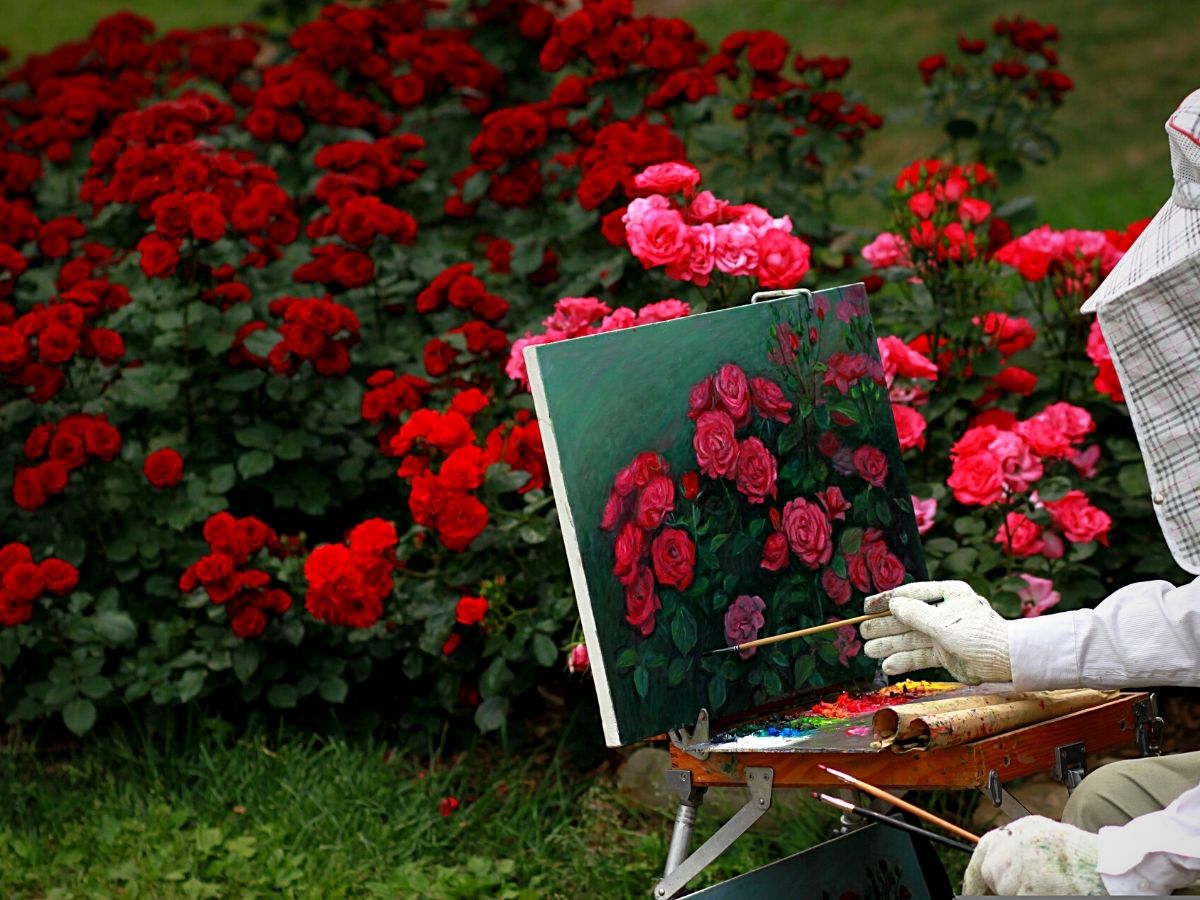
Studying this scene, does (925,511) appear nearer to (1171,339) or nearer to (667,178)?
(667,178)

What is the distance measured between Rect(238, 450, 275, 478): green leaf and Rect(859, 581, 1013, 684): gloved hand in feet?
5.84

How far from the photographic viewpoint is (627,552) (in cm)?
232

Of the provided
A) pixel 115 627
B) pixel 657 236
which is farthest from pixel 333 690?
pixel 657 236

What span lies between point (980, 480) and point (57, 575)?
6.58 ft

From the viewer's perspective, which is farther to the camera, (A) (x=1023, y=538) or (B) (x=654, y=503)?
(A) (x=1023, y=538)

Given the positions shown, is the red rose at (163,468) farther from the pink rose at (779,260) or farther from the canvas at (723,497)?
the canvas at (723,497)

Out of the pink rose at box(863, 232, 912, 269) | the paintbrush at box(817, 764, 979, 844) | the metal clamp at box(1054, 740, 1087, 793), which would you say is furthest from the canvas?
the pink rose at box(863, 232, 912, 269)

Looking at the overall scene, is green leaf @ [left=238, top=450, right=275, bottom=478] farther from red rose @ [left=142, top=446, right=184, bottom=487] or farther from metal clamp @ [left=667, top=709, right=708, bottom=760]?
metal clamp @ [left=667, top=709, right=708, bottom=760]

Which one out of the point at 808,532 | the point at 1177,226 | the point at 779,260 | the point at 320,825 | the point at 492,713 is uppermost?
the point at 779,260

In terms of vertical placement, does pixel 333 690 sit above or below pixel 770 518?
below

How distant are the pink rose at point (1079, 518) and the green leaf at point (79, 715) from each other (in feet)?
7.10

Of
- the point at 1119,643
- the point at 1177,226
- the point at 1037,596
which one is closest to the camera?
the point at 1177,226

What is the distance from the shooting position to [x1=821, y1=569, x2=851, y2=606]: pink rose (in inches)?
103

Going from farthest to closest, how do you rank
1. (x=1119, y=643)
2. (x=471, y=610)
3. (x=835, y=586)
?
(x=471, y=610), (x=835, y=586), (x=1119, y=643)
